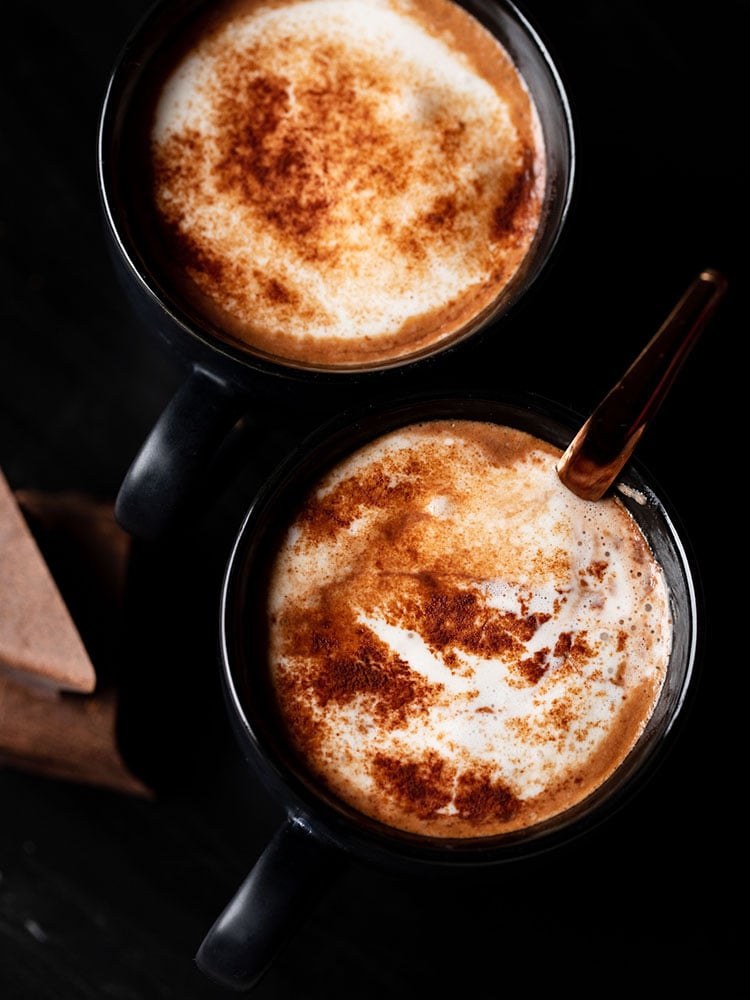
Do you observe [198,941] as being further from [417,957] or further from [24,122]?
[24,122]

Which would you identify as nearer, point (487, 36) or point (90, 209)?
point (487, 36)

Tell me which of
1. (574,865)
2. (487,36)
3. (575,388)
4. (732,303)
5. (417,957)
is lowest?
(417,957)

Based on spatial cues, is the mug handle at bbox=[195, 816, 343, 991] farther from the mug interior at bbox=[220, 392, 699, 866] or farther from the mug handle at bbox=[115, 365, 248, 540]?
the mug handle at bbox=[115, 365, 248, 540]

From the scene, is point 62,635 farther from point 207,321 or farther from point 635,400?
point 635,400

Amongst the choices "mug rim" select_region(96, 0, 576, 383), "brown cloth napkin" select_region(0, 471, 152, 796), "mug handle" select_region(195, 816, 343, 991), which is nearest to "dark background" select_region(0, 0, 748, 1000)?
"brown cloth napkin" select_region(0, 471, 152, 796)

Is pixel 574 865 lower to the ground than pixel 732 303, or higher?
lower

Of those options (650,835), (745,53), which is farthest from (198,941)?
(745,53)

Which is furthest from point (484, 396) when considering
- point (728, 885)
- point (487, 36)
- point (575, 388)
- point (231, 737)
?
point (728, 885)
